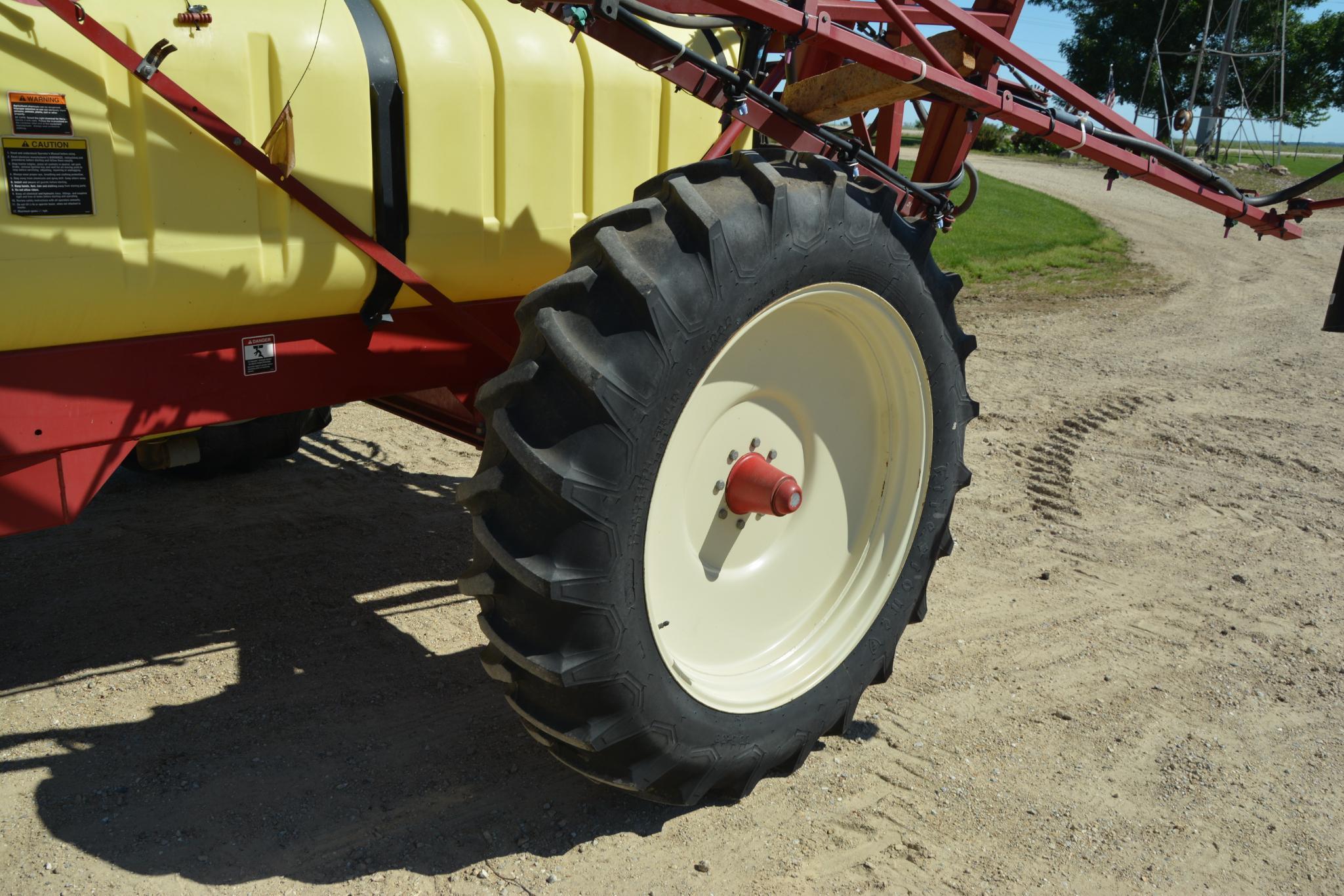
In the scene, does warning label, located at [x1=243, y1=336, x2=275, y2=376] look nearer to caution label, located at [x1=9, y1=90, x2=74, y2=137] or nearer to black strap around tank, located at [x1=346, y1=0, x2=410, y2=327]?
black strap around tank, located at [x1=346, y1=0, x2=410, y2=327]

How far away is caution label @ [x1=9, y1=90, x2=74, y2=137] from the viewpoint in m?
1.99

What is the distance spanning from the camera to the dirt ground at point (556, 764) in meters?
2.57

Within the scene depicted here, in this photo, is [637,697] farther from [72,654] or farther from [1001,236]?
[1001,236]

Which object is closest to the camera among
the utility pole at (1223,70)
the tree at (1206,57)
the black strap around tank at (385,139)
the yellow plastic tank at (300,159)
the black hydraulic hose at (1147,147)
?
the yellow plastic tank at (300,159)

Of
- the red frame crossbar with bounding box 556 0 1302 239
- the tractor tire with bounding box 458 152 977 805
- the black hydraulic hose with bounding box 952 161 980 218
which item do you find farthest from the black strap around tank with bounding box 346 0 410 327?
the black hydraulic hose with bounding box 952 161 980 218

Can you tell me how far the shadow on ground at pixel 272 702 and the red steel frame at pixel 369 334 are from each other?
75cm

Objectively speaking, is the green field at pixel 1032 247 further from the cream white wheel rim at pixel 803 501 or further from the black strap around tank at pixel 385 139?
the black strap around tank at pixel 385 139

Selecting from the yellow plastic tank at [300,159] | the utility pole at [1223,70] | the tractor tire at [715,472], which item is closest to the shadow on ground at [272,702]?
the tractor tire at [715,472]

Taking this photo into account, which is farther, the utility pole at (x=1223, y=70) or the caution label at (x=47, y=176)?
the utility pole at (x=1223, y=70)

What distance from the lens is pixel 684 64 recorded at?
98.7 inches

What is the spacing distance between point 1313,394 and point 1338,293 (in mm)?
3829

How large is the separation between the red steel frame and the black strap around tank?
0.19ft

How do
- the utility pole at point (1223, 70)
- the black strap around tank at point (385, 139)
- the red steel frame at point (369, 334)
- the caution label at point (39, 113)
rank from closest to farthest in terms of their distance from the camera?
the caution label at point (39, 113) → the red steel frame at point (369, 334) → the black strap around tank at point (385, 139) → the utility pole at point (1223, 70)

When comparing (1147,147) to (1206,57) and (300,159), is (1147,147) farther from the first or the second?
(1206,57)
